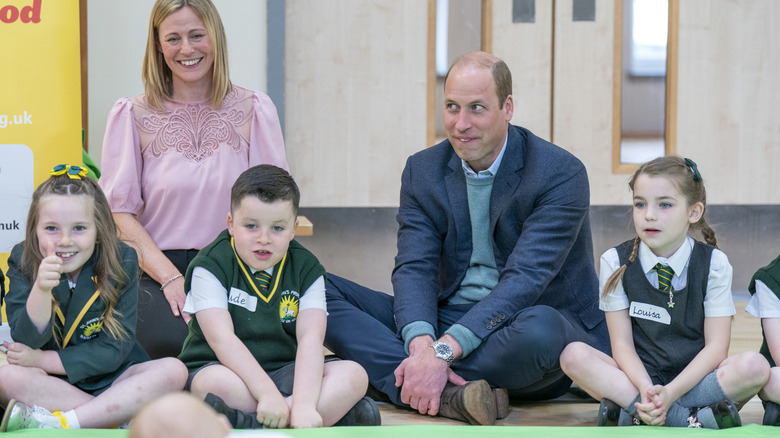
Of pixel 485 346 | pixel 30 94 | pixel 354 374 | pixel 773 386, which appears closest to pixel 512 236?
pixel 485 346

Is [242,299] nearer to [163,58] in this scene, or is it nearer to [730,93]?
[163,58]

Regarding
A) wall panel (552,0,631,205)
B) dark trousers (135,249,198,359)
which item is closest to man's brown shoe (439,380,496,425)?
dark trousers (135,249,198,359)

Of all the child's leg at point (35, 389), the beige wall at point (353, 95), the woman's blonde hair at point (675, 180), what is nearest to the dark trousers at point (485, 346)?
the woman's blonde hair at point (675, 180)

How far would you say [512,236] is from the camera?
213 cm

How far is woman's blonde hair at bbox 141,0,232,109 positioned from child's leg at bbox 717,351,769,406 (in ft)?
4.48

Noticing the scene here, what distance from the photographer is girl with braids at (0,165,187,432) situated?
66.9 inches

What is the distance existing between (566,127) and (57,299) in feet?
6.54

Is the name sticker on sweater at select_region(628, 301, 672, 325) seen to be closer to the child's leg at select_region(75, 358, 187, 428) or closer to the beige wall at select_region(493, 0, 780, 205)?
the child's leg at select_region(75, 358, 187, 428)

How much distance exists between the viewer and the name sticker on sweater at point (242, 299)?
1837mm

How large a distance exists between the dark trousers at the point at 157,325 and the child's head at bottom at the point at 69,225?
1.23 ft

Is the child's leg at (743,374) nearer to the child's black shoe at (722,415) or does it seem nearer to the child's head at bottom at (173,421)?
the child's black shoe at (722,415)

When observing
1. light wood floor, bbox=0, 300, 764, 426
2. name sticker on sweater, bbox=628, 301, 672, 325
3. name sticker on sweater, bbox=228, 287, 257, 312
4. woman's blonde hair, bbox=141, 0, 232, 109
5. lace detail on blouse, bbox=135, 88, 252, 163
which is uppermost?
woman's blonde hair, bbox=141, 0, 232, 109

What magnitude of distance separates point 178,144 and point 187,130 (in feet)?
0.14

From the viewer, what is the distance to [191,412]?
0.89m
